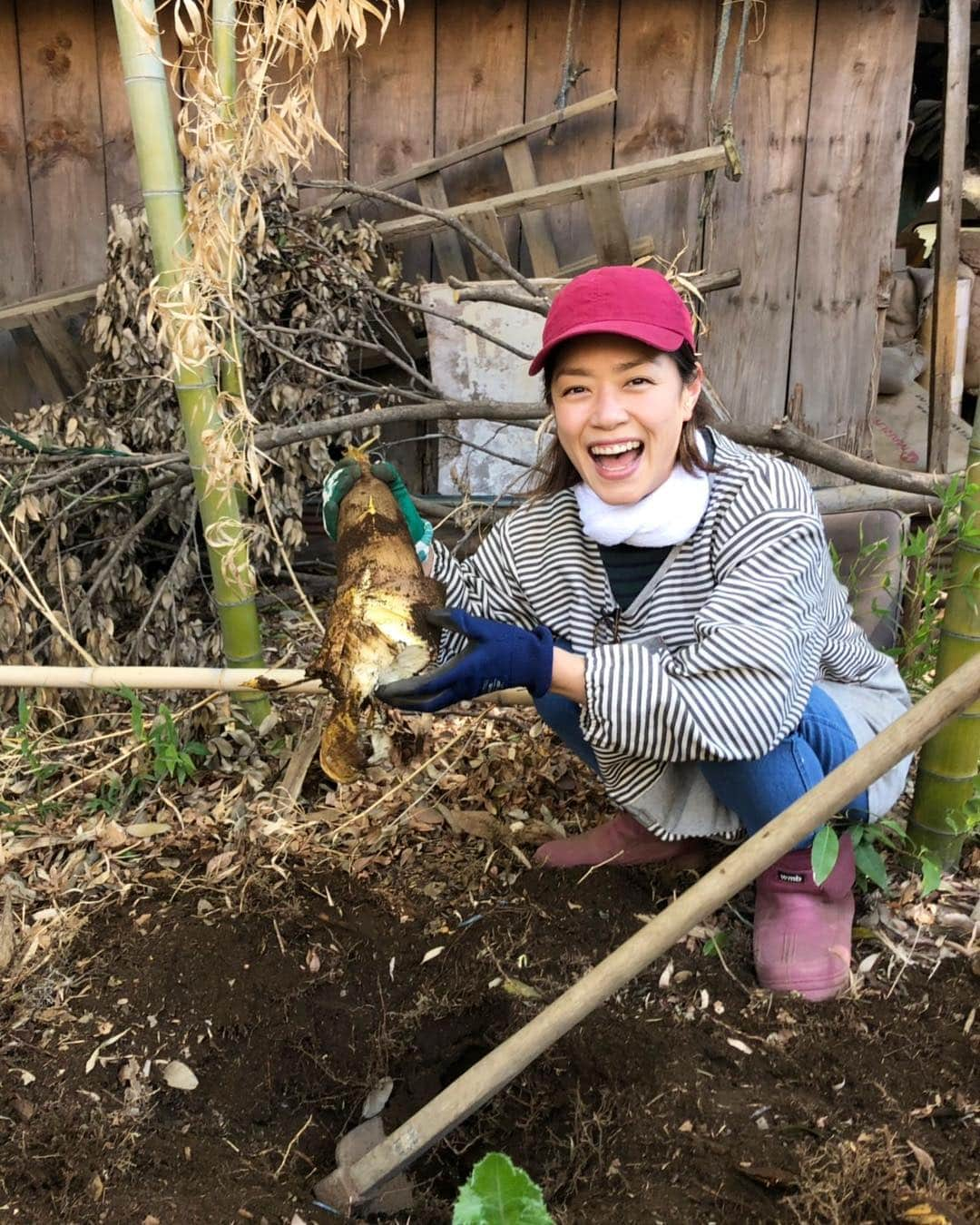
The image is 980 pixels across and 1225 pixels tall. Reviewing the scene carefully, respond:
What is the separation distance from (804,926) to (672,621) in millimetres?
601

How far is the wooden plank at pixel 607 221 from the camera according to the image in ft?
9.91

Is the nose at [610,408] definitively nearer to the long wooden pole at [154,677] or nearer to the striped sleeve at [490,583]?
the striped sleeve at [490,583]

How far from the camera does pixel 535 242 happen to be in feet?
10.7

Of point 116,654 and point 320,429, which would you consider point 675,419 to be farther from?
point 116,654

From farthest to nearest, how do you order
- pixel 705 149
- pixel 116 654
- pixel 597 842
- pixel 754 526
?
pixel 705 149 < pixel 116 654 < pixel 597 842 < pixel 754 526

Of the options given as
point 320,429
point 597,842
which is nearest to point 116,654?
point 320,429

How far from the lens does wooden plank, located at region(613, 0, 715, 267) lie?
10.3 feet

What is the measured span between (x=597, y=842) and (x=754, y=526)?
32.3 inches

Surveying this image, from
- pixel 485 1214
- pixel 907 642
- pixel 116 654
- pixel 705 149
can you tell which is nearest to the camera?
pixel 485 1214

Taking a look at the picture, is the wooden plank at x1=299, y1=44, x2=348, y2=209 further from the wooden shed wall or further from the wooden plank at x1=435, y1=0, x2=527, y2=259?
the wooden plank at x1=435, y1=0, x2=527, y2=259

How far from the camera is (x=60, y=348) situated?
3.36m

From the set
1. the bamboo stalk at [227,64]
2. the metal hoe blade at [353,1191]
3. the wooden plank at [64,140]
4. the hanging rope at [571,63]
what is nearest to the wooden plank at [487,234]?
the hanging rope at [571,63]

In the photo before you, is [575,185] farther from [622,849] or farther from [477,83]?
[622,849]

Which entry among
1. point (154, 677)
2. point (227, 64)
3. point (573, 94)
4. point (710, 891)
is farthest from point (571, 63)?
point (710, 891)
